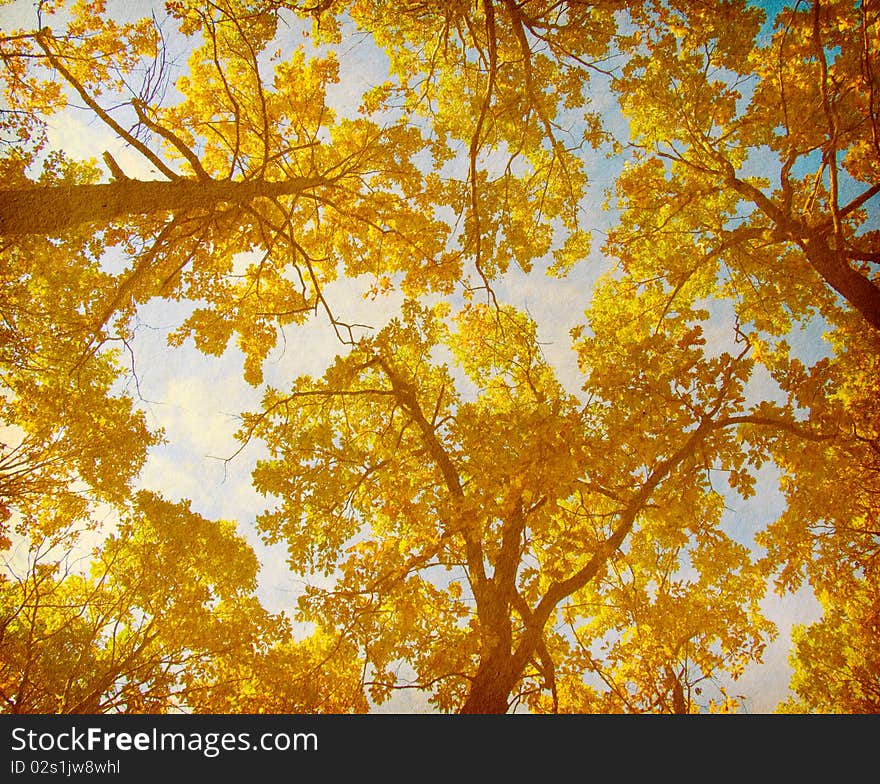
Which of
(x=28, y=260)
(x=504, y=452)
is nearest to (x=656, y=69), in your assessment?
(x=504, y=452)

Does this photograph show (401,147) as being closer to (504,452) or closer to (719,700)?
(504,452)

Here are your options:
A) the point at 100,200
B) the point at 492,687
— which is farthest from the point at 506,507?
the point at 100,200

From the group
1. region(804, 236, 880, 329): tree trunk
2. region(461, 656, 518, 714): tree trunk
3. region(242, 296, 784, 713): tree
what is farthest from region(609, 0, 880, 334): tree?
region(461, 656, 518, 714): tree trunk

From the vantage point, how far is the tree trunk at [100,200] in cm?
218

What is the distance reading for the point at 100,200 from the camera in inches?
89.9

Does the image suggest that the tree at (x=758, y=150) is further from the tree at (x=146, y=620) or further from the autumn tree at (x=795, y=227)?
the tree at (x=146, y=620)
